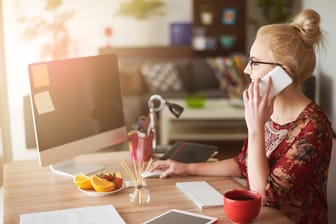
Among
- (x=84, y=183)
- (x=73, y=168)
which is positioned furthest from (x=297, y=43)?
(x=73, y=168)

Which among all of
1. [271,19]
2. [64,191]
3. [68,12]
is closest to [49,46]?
[68,12]

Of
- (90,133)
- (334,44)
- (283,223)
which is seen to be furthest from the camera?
(334,44)

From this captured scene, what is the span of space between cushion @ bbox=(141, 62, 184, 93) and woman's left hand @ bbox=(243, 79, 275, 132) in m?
4.32

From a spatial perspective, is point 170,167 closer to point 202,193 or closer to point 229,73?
point 202,193

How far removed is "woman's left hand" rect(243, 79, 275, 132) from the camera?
5.40 ft

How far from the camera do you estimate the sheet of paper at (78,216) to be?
152 cm

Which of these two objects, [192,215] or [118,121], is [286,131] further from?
[118,121]

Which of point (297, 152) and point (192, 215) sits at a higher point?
point (297, 152)

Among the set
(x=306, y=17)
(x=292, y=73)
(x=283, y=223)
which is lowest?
(x=283, y=223)

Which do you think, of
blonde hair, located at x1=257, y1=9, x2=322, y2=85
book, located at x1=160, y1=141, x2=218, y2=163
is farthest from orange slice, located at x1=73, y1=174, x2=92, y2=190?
blonde hair, located at x1=257, y1=9, x2=322, y2=85

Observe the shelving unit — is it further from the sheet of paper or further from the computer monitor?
the sheet of paper

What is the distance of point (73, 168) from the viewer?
2.07 meters

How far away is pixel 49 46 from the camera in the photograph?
19.1 feet

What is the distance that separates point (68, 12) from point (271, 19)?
Result: 2565 millimetres
